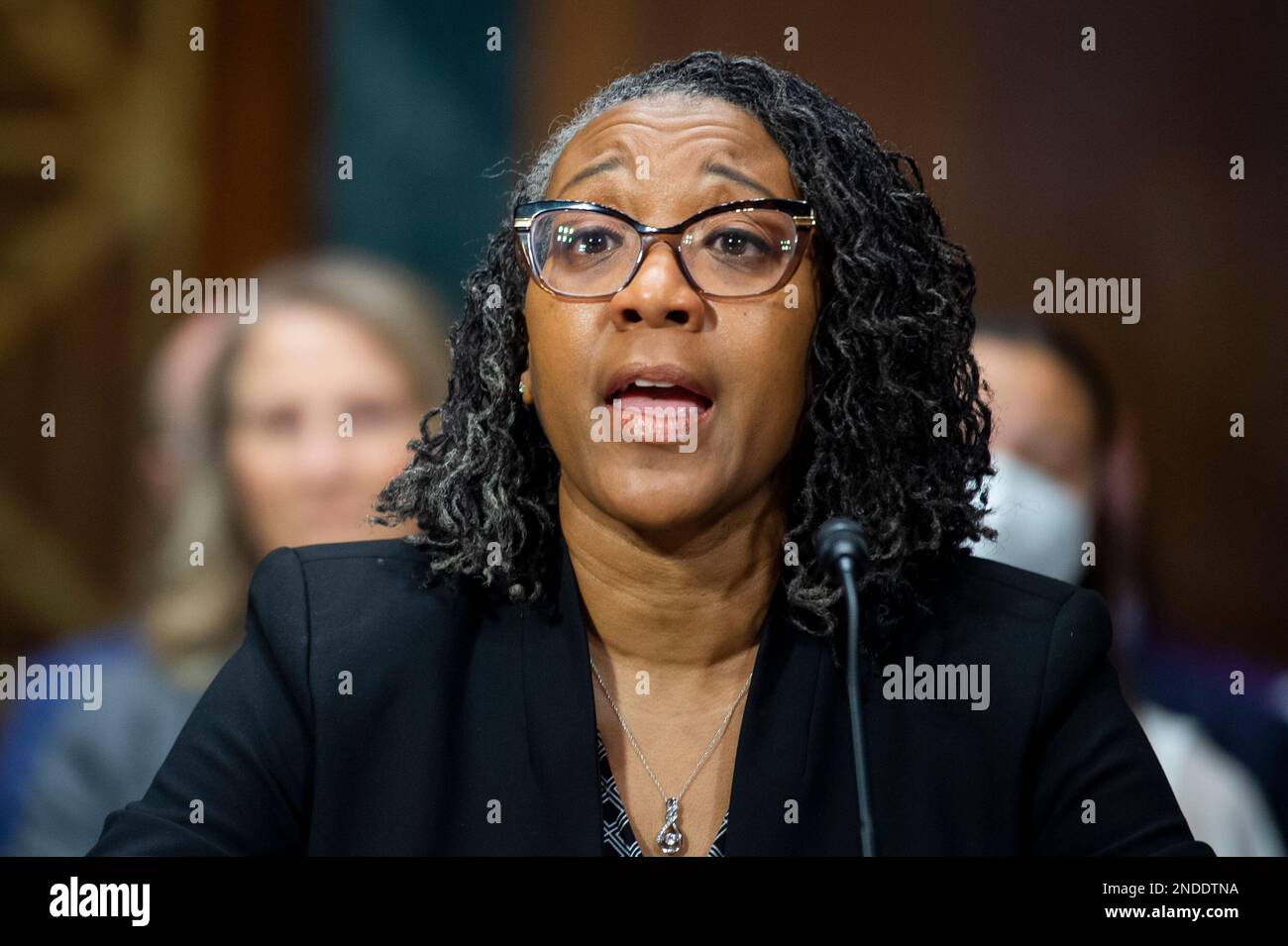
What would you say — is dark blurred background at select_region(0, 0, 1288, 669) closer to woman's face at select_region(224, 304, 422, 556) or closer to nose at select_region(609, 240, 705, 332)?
woman's face at select_region(224, 304, 422, 556)

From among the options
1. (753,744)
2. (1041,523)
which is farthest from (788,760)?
(1041,523)

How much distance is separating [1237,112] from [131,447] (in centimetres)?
217

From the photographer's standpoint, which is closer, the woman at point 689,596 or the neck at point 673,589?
the woman at point 689,596

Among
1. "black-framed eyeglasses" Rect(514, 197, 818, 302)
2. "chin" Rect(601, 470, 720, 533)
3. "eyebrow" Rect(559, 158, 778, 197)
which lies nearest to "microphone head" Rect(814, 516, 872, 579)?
"chin" Rect(601, 470, 720, 533)

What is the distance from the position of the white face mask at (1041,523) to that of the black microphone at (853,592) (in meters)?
1.30

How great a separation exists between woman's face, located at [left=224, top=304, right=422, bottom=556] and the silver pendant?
1.14 metres

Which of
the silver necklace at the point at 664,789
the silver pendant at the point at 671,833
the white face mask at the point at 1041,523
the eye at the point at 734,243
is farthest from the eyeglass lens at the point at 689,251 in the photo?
the white face mask at the point at 1041,523

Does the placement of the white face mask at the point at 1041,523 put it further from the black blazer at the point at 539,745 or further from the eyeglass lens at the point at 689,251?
the eyeglass lens at the point at 689,251

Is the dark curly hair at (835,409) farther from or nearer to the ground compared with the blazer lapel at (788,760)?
farther from the ground

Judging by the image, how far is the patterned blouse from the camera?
5.65ft

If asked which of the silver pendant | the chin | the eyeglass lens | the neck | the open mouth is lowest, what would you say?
the silver pendant

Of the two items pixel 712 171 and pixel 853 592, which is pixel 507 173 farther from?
pixel 853 592

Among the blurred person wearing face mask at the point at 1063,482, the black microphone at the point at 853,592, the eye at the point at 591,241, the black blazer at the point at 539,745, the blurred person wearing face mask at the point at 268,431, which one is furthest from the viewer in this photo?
the blurred person wearing face mask at the point at 268,431

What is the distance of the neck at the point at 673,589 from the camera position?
72.9 inches
